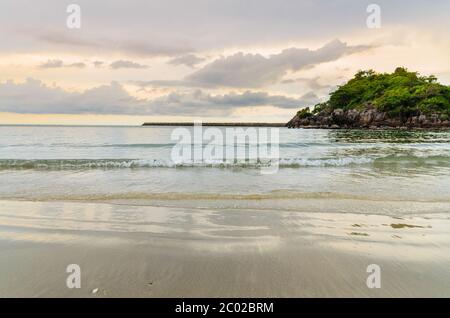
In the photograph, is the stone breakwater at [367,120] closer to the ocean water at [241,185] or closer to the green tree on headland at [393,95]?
the green tree on headland at [393,95]

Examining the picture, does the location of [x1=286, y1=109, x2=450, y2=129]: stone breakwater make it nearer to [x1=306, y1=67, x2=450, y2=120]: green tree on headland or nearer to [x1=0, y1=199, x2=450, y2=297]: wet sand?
[x1=306, y1=67, x2=450, y2=120]: green tree on headland

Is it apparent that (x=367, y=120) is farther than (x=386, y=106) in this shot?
Yes

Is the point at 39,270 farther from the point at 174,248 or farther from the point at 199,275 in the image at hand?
the point at 199,275

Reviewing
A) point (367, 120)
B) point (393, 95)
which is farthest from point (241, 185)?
point (393, 95)

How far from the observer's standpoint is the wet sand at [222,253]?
277cm

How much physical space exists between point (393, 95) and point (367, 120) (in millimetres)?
9208

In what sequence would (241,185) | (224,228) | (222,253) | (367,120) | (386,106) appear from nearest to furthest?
(222,253) → (224,228) → (241,185) → (386,106) → (367,120)

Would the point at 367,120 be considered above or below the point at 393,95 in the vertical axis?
below

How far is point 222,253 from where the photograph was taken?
3.57 m

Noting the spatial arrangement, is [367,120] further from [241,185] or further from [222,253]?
[222,253]

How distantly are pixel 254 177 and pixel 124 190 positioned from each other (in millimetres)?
4454

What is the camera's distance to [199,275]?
3.00 metres

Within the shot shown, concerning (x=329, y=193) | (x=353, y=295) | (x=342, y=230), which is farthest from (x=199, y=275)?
(x=329, y=193)

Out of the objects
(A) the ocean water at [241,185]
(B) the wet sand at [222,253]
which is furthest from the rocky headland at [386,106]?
(B) the wet sand at [222,253]
